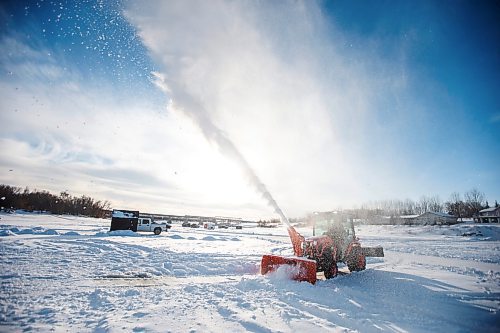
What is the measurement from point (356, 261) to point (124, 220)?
2842 cm

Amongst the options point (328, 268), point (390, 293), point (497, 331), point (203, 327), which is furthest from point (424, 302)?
point (203, 327)

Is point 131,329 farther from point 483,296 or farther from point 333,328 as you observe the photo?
point 483,296

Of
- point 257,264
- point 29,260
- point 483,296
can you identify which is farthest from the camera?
point 257,264

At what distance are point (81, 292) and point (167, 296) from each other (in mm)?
2140

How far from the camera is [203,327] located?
423 cm

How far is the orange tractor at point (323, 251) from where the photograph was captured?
7.84 m

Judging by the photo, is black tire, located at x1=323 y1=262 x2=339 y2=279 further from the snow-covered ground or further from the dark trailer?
the dark trailer

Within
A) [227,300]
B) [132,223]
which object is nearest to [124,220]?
[132,223]

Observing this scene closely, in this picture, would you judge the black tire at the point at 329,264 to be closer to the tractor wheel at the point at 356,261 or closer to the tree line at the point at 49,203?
the tractor wheel at the point at 356,261

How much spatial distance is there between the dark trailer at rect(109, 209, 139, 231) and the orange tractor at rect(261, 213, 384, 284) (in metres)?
26.4

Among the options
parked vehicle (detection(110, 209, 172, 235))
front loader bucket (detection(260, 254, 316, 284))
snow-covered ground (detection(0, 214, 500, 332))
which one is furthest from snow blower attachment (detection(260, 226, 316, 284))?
parked vehicle (detection(110, 209, 172, 235))

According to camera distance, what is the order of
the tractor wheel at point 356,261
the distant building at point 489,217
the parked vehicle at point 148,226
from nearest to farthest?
the tractor wheel at point 356,261 → the parked vehicle at point 148,226 → the distant building at point 489,217

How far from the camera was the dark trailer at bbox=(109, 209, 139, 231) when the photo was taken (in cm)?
2975

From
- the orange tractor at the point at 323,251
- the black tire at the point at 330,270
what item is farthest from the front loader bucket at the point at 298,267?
the black tire at the point at 330,270
